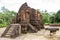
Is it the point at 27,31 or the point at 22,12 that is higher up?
the point at 22,12

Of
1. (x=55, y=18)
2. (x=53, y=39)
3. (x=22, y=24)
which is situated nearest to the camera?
(x=53, y=39)

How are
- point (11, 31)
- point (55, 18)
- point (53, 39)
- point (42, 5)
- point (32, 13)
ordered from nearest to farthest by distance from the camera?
point (53, 39)
point (11, 31)
point (32, 13)
point (55, 18)
point (42, 5)

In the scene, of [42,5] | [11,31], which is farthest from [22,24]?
[42,5]

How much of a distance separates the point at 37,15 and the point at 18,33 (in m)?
4.09

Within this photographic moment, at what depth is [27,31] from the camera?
14.6 m

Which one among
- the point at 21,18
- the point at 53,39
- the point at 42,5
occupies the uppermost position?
the point at 42,5

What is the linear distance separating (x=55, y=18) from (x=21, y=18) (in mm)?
9490

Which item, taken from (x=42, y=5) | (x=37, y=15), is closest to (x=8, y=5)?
(x=42, y=5)

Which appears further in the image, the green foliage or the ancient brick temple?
the green foliage

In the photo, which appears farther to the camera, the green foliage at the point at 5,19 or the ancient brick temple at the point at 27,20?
the green foliage at the point at 5,19

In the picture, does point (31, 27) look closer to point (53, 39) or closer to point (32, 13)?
point (32, 13)

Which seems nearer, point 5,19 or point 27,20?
point 27,20

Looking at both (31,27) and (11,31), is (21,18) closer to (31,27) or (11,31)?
(31,27)

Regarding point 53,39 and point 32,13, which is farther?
point 32,13
